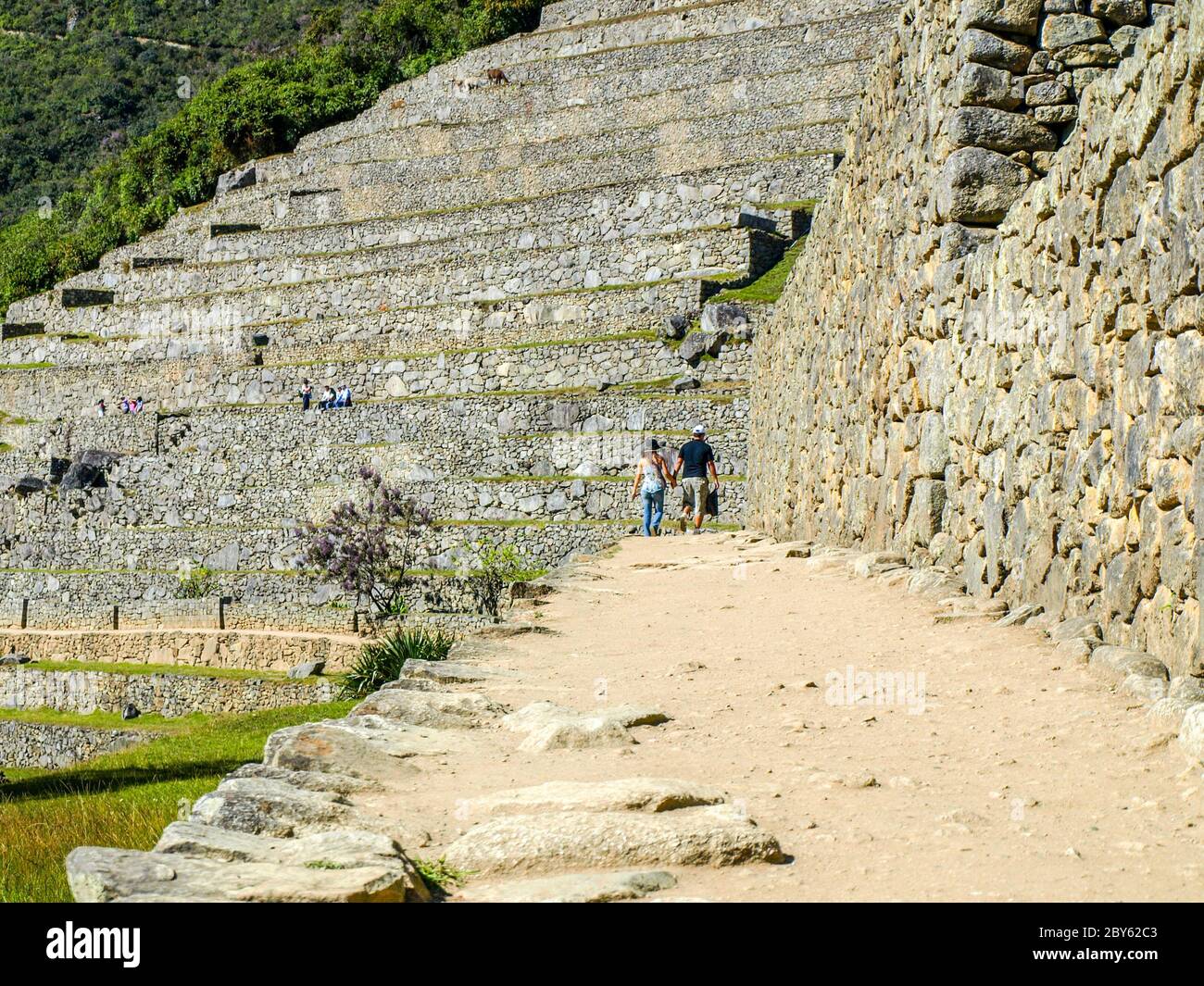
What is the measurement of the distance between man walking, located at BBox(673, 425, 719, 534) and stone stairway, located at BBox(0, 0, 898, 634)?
2477 millimetres

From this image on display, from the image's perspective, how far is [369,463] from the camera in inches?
1039

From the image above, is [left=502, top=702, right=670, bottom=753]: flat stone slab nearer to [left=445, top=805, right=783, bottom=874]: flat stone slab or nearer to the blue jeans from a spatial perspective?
[left=445, top=805, right=783, bottom=874]: flat stone slab

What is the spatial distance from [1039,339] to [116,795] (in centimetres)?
793

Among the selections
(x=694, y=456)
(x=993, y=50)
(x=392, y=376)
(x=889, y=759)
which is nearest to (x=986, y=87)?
(x=993, y=50)

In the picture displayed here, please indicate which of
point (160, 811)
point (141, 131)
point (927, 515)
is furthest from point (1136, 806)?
point (141, 131)

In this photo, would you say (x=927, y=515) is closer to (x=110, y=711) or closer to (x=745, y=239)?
(x=110, y=711)

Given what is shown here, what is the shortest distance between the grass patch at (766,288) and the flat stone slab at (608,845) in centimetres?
2276

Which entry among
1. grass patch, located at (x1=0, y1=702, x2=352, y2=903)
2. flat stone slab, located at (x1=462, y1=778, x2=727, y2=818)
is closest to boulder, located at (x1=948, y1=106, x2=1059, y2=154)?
flat stone slab, located at (x1=462, y1=778, x2=727, y2=818)

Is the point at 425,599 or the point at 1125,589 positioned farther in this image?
the point at 425,599

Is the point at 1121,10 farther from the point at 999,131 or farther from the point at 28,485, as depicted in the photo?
the point at 28,485

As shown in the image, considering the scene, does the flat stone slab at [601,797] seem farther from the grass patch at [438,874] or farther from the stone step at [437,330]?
the stone step at [437,330]

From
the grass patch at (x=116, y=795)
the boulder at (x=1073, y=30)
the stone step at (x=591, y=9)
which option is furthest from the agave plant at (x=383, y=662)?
the stone step at (x=591, y=9)

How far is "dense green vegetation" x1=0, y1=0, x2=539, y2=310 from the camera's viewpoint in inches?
1870
